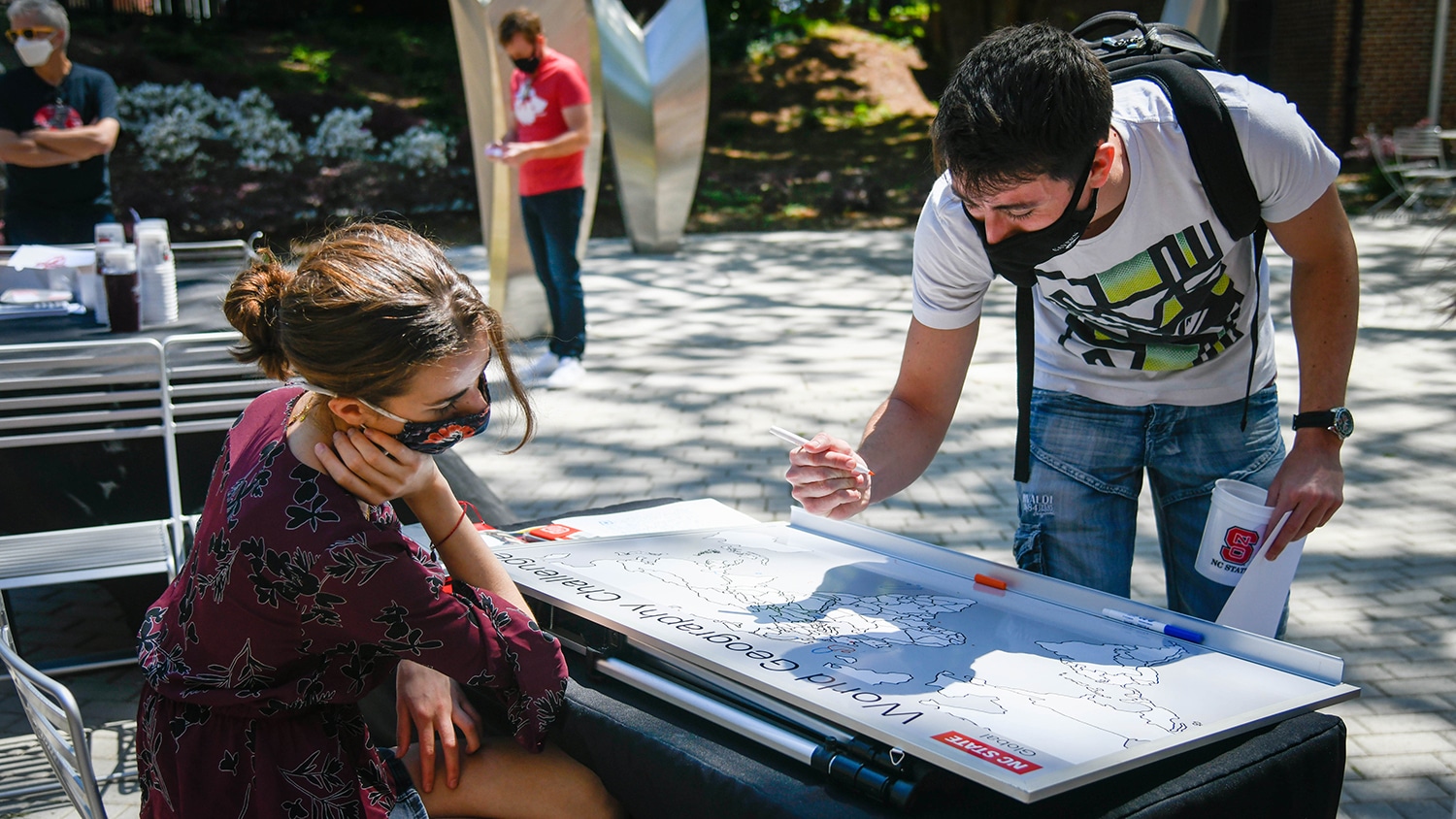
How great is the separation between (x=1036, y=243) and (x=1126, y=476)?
2.07ft

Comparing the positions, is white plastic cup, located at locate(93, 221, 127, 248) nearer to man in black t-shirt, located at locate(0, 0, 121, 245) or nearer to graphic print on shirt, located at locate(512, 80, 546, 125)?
man in black t-shirt, located at locate(0, 0, 121, 245)

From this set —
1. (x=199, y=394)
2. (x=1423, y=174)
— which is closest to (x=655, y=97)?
(x=199, y=394)

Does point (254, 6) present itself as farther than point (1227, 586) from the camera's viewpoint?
Yes

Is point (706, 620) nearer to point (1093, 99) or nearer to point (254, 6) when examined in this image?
point (1093, 99)

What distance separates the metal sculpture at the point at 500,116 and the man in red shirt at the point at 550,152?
0.39m

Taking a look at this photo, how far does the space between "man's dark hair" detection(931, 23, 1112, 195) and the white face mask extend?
4.69 meters

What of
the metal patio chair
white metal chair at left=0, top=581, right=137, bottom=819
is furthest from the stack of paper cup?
the metal patio chair

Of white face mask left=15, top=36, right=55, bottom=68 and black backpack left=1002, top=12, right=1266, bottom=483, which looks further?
white face mask left=15, top=36, right=55, bottom=68

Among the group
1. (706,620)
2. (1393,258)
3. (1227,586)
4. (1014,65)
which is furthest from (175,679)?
(1393,258)

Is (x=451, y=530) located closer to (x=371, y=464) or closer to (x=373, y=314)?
(x=371, y=464)

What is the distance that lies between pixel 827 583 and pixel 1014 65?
3.05ft

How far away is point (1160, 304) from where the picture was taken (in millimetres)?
2135

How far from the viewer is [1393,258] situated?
10.6 metres

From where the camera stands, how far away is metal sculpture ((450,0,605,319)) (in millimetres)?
7270
